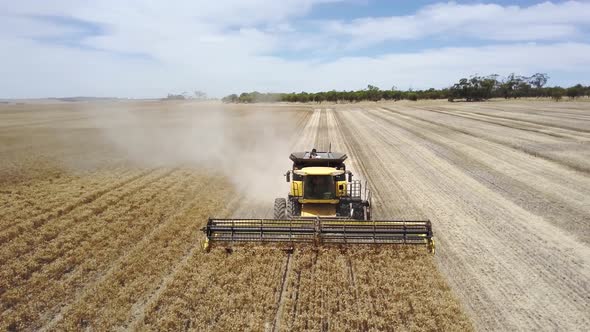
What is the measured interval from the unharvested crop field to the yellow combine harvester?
49 cm

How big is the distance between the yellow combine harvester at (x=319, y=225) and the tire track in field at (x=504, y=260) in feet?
4.85

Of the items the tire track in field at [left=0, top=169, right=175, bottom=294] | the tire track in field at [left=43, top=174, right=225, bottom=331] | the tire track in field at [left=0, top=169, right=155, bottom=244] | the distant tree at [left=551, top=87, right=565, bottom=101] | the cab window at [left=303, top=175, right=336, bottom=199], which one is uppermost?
the distant tree at [left=551, top=87, right=565, bottom=101]

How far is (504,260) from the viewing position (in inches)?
417

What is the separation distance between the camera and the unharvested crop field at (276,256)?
7.98 m

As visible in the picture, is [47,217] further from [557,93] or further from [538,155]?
[557,93]

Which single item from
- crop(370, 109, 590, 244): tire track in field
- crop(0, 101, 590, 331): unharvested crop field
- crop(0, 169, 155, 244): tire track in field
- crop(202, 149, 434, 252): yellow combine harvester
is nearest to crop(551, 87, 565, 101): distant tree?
crop(370, 109, 590, 244): tire track in field

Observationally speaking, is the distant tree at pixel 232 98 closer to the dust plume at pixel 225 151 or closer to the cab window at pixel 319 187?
the dust plume at pixel 225 151

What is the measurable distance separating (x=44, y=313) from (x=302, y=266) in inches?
224

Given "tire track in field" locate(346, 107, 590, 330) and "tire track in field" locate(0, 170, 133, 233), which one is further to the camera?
"tire track in field" locate(0, 170, 133, 233)

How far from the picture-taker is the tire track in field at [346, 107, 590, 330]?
8.14 metres

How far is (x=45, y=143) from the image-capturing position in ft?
119

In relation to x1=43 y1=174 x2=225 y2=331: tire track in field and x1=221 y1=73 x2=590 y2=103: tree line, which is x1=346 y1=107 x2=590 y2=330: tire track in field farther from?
x1=221 y1=73 x2=590 y2=103: tree line

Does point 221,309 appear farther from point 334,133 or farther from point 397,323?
point 334,133

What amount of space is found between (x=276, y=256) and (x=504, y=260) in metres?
6.11
